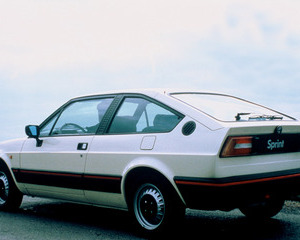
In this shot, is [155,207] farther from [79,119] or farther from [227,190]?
[79,119]

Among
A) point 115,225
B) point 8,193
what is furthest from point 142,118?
point 8,193

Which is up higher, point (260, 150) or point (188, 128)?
point (188, 128)

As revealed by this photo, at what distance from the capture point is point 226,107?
4820mm

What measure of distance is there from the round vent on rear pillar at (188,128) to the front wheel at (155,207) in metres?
0.56

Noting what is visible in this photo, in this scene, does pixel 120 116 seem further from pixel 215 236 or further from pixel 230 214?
pixel 230 214

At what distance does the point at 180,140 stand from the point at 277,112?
1719 mm

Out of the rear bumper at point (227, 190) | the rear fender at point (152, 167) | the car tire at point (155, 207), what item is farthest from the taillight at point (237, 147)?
the car tire at point (155, 207)

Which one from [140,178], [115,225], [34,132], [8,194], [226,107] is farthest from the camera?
[8,194]

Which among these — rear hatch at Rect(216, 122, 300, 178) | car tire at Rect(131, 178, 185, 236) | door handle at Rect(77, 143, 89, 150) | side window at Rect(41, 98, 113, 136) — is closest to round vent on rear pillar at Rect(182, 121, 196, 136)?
rear hatch at Rect(216, 122, 300, 178)

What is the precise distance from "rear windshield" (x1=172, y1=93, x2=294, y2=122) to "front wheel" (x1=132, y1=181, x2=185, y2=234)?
34.4 inches

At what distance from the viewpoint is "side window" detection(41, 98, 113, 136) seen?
546 cm

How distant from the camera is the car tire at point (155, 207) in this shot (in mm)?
4391

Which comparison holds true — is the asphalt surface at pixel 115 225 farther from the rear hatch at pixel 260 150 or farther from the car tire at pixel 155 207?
the rear hatch at pixel 260 150

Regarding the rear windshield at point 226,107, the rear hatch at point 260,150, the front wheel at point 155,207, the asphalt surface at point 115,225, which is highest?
the rear windshield at point 226,107
